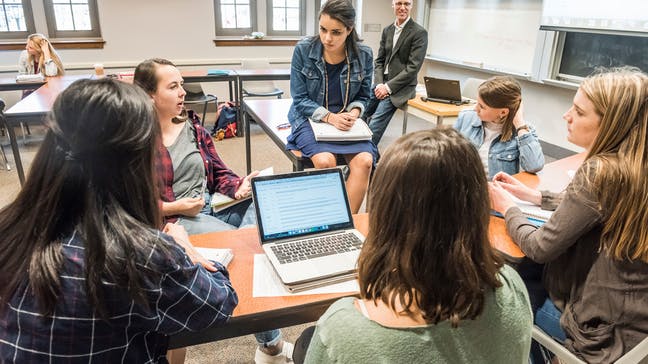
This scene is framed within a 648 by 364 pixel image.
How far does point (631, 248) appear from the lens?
1.11m

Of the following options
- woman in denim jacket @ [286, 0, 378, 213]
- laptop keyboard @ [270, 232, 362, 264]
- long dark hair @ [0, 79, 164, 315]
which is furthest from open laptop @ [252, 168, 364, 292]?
woman in denim jacket @ [286, 0, 378, 213]

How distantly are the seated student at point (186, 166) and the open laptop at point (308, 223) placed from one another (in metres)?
0.46

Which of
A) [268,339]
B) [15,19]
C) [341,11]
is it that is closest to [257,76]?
[341,11]

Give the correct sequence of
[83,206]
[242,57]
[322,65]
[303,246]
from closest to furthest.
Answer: [83,206] → [303,246] → [322,65] → [242,57]

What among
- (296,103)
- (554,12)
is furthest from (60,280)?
(554,12)

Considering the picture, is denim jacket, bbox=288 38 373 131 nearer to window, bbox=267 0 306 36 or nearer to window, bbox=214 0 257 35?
window, bbox=214 0 257 35

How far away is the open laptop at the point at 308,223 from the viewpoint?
3.96 feet

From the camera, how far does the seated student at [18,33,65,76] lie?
447 cm

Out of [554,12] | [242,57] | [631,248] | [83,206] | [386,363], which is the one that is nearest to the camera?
[386,363]

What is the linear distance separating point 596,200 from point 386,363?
76 cm

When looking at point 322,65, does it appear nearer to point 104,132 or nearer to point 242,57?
point 104,132

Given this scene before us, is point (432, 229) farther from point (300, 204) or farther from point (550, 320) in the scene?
point (550, 320)

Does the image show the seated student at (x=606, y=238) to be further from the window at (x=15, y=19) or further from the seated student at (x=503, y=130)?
the window at (x=15, y=19)

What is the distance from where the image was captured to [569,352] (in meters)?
1.19
